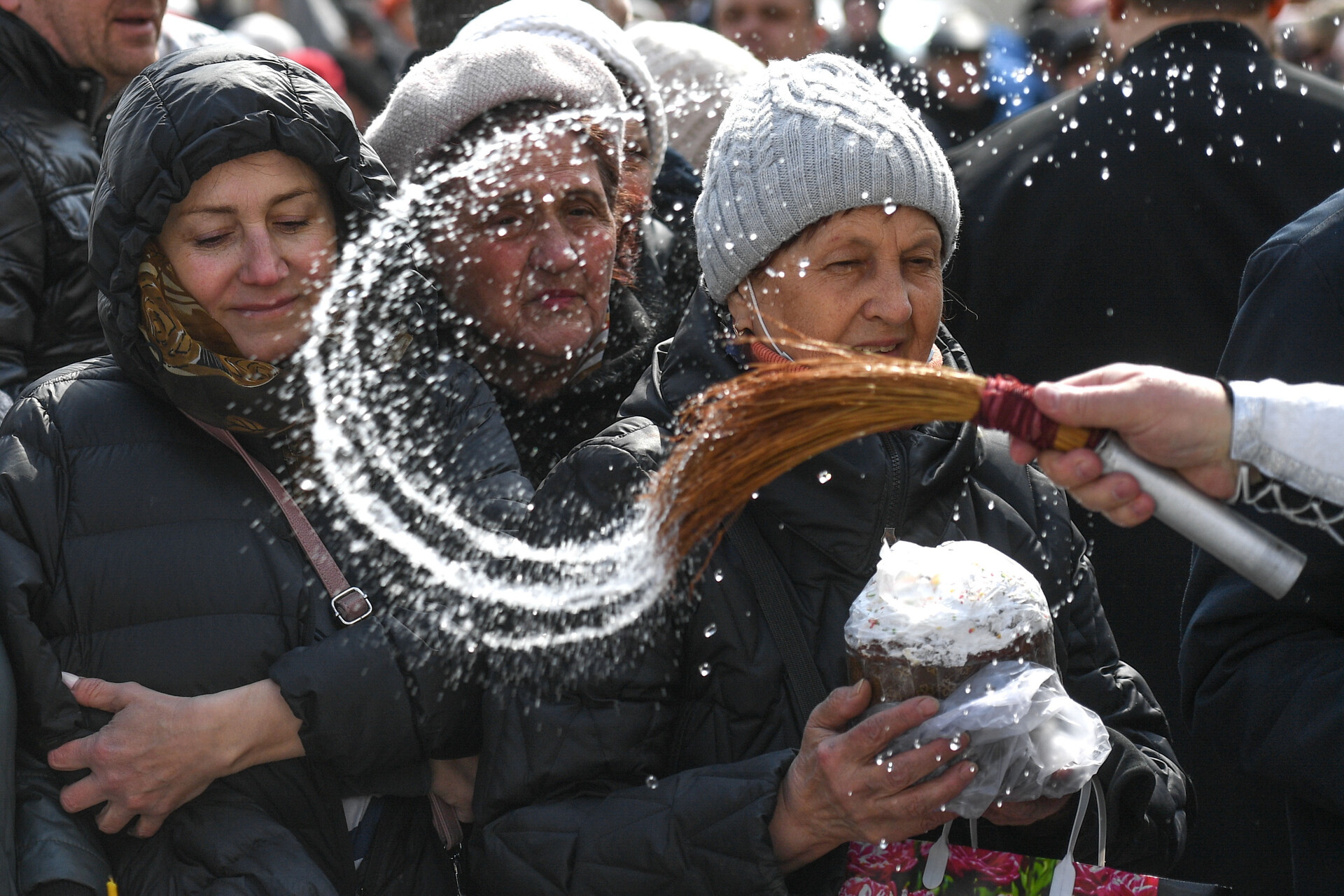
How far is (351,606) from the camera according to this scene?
2.33 metres

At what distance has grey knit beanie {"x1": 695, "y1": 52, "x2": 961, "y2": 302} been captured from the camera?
2281 millimetres

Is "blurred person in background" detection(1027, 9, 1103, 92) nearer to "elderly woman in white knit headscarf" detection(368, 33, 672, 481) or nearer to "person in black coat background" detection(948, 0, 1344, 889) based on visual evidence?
"person in black coat background" detection(948, 0, 1344, 889)

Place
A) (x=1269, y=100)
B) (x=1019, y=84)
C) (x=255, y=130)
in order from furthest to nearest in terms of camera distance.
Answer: (x=1019, y=84) < (x=1269, y=100) < (x=255, y=130)

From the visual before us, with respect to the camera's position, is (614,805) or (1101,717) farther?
(1101,717)

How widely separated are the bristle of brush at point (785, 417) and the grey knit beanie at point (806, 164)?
1.42ft

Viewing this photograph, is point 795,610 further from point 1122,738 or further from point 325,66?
point 325,66

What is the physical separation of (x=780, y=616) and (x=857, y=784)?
1.09ft

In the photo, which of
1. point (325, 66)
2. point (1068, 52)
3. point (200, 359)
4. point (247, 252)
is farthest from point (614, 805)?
point (325, 66)

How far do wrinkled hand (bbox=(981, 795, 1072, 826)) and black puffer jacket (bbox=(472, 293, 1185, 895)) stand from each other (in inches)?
4.6

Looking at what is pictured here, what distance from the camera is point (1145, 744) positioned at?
7.63ft

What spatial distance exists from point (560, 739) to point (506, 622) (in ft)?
0.87

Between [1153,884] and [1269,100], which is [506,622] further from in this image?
[1269,100]

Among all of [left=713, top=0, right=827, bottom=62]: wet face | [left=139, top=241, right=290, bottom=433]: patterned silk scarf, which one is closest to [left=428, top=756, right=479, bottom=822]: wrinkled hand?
[left=139, top=241, right=290, bottom=433]: patterned silk scarf

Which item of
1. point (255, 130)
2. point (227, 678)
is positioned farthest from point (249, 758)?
point (255, 130)
